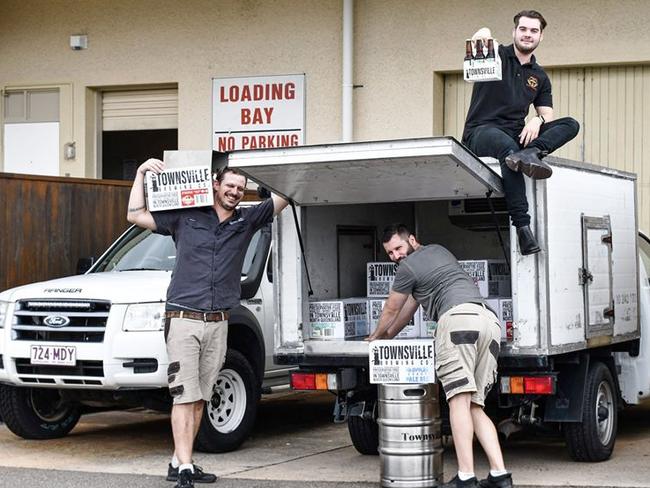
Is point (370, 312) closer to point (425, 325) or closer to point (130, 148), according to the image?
point (425, 325)

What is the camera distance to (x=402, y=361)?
27.0 feet

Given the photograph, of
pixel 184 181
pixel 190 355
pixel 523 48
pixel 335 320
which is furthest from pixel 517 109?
pixel 190 355

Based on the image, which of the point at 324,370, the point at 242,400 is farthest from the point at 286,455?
→ the point at 324,370

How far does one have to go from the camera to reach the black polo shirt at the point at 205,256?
8.72 metres

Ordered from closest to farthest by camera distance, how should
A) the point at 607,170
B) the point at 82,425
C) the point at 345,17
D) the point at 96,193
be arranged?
1. the point at 607,170
2. the point at 82,425
3. the point at 96,193
4. the point at 345,17

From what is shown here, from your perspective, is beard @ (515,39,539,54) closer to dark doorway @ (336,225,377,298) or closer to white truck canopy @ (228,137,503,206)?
white truck canopy @ (228,137,503,206)

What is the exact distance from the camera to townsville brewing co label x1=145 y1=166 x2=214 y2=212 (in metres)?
8.71

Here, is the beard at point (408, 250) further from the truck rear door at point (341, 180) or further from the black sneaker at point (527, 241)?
the black sneaker at point (527, 241)

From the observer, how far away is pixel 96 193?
12.8m

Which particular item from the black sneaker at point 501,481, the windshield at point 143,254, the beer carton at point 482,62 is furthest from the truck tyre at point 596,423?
Result: the windshield at point 143,254

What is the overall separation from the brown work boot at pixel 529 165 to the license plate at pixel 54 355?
3.52 meters

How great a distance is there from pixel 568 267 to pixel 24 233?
532cm

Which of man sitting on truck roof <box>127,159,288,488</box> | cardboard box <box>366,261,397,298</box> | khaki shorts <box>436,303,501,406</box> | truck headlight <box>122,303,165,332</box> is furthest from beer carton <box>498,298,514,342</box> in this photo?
truck headlight <box>122,303,165,332</box>

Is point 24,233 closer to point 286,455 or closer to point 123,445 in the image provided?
point 123,445
